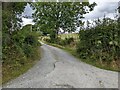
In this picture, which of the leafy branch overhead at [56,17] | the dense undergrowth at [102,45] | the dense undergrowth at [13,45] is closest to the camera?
the dense undergrowth at [13,45]

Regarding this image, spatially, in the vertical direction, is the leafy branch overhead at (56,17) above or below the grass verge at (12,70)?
above

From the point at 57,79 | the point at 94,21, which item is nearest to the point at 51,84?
the point at 57,79

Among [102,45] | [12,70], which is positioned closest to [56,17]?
[102,45]

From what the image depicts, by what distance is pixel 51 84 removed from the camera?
9.91 metres

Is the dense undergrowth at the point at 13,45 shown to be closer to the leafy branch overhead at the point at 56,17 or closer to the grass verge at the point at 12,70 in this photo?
the grass verge at the point at 12,70

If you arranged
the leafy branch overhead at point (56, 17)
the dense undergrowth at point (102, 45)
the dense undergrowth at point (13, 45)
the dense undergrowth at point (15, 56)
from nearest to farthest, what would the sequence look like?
the dense undergrowth at point (15, 56) < the dense undergrowth at point (13, 45) < the dense undergrowth at point (102, 45) < the leafy branch overhead at point (56, 17)

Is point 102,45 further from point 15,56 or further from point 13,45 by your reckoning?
point 15,56

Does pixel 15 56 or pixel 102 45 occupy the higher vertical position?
pixel 102 45

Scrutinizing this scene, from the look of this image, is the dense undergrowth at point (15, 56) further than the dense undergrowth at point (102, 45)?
No

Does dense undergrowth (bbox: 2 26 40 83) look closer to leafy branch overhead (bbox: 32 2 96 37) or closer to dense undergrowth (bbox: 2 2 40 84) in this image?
dense undergrowth (bbox: 2 2 40 84)

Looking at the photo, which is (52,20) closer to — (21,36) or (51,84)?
(21,36)

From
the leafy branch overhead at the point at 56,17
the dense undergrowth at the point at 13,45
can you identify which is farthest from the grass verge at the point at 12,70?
the leafy branch overhead at the point at 56,17

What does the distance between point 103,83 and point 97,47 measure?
27.3ft

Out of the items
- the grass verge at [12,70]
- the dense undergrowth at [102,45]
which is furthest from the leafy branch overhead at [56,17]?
the grass verge at [12,70]
